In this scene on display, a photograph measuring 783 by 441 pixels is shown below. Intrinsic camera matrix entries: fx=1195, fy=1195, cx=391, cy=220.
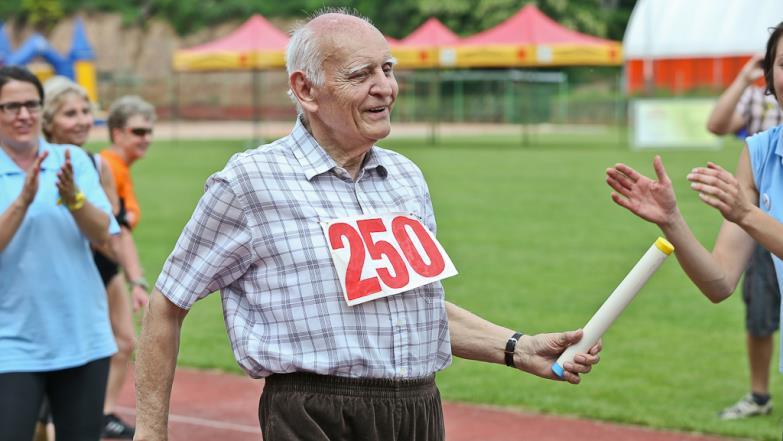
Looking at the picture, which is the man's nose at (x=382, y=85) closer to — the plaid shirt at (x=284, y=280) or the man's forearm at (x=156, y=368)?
the plaid shirt at (x=284, y=280)

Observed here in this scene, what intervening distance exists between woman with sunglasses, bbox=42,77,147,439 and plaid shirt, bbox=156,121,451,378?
7.81 feet

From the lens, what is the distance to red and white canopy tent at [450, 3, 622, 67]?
3506 cm

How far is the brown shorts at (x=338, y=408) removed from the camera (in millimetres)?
3238

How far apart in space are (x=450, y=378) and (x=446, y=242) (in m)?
6.65

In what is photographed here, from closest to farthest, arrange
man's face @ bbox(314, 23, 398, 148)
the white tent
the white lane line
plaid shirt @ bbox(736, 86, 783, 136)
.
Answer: man's face @ bbox(314, 23, 398, 148), the white lane line, plaid shirt @ bbox(736, 86, 783, 136), the white tent

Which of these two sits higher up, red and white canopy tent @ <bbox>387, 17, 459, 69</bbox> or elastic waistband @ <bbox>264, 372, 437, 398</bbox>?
elastic waistband @ <bbox>264, 372, 437, 398</bbox>

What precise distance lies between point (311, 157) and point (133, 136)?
4084 millimetres

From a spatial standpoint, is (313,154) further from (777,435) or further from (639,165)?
(639,165)

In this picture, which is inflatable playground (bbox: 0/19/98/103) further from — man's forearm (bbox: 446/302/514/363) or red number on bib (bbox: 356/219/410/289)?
red number on bib (bbox: 356/219/410/289)

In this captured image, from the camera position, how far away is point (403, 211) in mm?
3463

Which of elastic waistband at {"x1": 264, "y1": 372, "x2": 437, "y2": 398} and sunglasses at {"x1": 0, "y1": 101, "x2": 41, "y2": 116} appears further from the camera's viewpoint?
sunglasses at {"x1": 0, "y1": 101, "x2": 41, "y2": 116}

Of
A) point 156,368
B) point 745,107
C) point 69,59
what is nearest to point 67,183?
point 156,368

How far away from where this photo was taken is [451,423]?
7.33m

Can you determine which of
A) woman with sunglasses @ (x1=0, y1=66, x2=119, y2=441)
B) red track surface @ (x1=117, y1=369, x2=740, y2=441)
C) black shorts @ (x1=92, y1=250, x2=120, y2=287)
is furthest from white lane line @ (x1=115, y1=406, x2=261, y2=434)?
woman with sunglasses @ (x1=0, y1=66, x2=119, y2=441)
